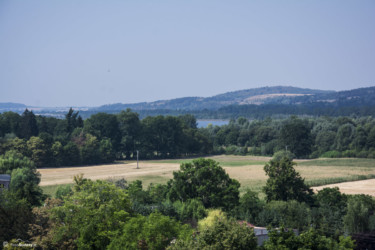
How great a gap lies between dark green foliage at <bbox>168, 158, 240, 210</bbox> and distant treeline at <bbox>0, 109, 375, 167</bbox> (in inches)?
1986

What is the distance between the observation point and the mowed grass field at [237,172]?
69.5 metres

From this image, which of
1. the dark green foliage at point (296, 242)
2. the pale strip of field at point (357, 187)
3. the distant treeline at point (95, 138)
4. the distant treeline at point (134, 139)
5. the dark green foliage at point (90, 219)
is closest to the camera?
the dark green foliage at point (296, 242)

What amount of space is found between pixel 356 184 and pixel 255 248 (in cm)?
4558

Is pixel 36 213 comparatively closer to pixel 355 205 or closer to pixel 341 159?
pixel 355 205

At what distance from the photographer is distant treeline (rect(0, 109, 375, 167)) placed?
9212 cm

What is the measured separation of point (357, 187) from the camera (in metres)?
62.0

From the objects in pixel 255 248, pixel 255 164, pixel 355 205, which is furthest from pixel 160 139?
pixel 255 248

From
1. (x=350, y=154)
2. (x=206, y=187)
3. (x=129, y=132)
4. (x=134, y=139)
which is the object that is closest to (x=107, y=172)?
(x=134, y=139)

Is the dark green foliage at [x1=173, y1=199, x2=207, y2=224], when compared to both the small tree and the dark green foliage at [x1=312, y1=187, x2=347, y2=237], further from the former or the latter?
the dark green foliage at [x1=312, y1=187, x2=347, y2=237]

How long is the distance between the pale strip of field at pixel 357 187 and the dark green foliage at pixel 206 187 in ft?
69.3

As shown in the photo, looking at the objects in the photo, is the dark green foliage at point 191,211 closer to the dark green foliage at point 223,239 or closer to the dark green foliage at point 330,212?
the dark green foliage at point 330,212

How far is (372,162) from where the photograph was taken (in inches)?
3639

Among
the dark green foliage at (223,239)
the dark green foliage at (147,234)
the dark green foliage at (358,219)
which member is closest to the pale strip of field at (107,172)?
the dark green foliage at (358,219)

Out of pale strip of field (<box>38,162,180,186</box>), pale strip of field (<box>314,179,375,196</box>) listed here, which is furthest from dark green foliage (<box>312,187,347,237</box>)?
pale strip of field (<box>38,162,180,186</box>)
